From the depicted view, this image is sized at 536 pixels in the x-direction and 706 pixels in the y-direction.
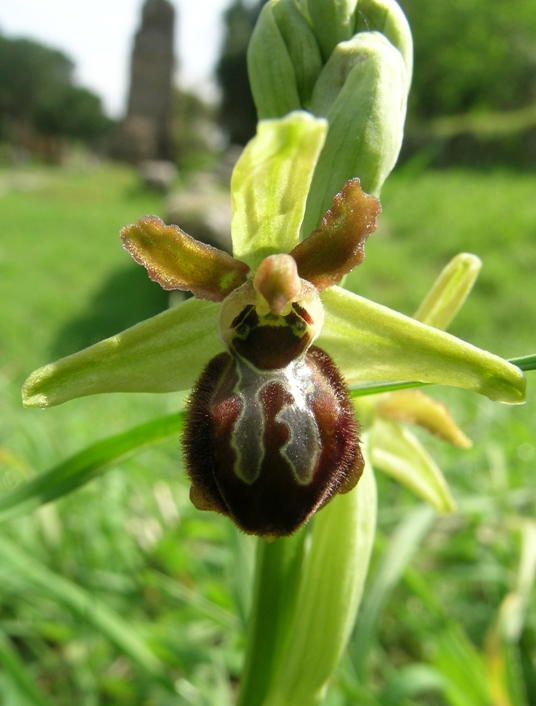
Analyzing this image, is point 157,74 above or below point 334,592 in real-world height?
below

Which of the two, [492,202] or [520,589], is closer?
[520,589]

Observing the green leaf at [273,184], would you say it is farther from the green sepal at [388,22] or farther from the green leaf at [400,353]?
the green sepal at [388,22]

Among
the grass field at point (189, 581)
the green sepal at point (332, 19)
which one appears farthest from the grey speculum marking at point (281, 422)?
the grass field at point (189, 581)

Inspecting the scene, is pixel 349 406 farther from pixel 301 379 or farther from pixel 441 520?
pixel 441 520

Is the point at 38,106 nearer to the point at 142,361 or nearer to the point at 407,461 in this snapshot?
the point at 407,461

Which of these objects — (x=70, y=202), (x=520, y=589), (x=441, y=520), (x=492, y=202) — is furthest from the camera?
(x=70, y=202)

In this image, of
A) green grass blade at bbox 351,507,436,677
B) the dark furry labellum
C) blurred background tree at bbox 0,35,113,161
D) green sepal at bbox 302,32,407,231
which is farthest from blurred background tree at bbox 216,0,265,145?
the dark furry labellum

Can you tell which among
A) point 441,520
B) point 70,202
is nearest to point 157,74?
point 70,202
